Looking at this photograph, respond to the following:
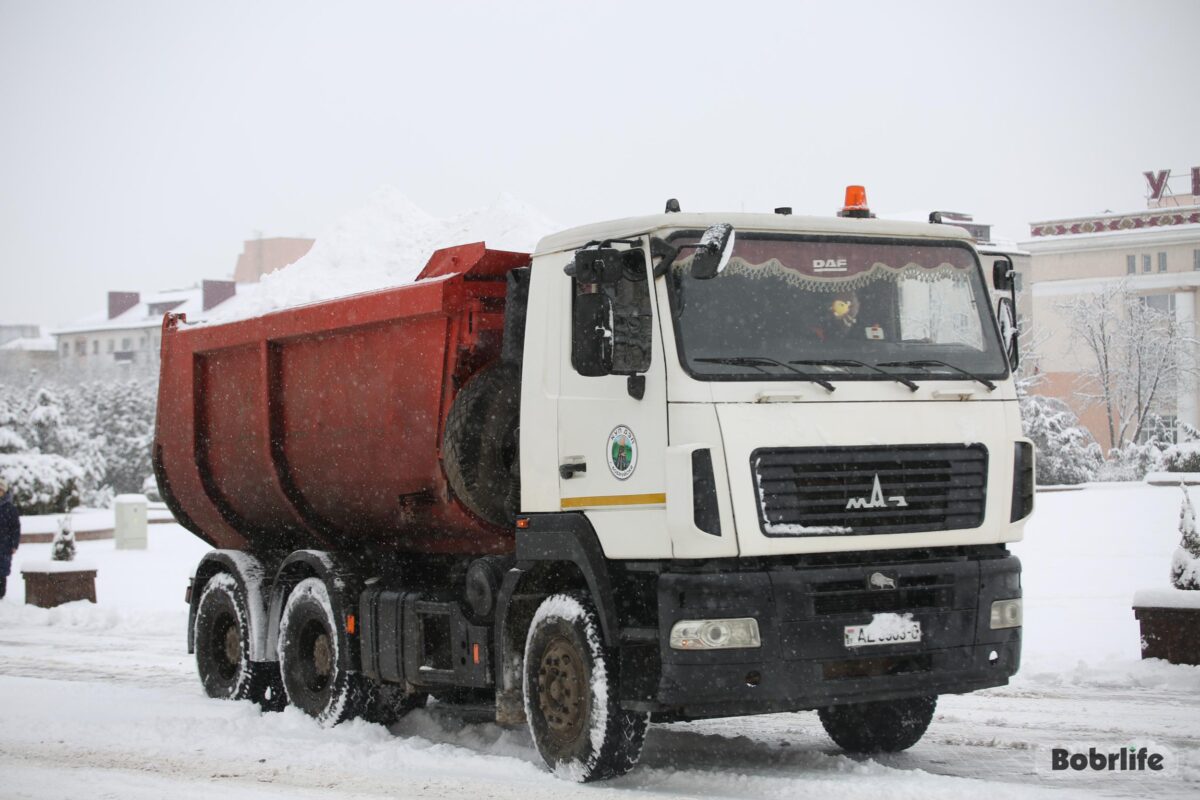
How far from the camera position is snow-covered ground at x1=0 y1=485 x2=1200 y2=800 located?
755cm

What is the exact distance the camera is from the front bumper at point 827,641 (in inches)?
280

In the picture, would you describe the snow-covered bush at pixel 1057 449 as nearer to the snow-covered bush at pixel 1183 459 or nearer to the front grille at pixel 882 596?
the snow-covered bush at pixel 1183 459

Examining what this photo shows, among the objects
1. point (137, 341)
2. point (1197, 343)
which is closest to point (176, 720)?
point (1197, 343)

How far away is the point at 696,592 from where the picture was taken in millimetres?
7090

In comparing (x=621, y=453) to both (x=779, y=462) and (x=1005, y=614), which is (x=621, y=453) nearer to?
(x=779, y=462)

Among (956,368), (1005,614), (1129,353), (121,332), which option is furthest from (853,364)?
(121,332)

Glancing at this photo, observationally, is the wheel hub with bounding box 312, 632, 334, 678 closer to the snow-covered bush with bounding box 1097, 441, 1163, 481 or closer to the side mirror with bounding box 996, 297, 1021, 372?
the side mirror with bounding box 996, 297, 1021, 372

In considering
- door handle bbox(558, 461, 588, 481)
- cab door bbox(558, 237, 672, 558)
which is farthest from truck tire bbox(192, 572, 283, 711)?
cab door bbox(558, 237, 672, 558)

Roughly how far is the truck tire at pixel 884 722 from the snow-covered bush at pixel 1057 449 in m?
29.8

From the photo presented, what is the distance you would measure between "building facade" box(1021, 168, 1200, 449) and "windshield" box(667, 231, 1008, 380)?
5023 centimetres

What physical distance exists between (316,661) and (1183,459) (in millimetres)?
27825

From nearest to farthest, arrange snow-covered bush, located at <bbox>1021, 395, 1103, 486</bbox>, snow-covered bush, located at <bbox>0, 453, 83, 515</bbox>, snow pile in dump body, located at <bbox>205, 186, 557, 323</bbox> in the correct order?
1. snow pile in dump body, located at <bbox>205, 186, 557, 323</bbox>
2. snow-covered bush, located at <bbox>0, 453, 83, 515</bbox>
3. snow-covered bush, located at <bbox>1021, 395, 1103, 486</bbox>

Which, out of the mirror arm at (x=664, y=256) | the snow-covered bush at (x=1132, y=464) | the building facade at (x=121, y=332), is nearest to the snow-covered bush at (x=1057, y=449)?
the snow-covered bush at (x=1132, y=464)

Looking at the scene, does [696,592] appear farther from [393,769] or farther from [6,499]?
[6,499]
